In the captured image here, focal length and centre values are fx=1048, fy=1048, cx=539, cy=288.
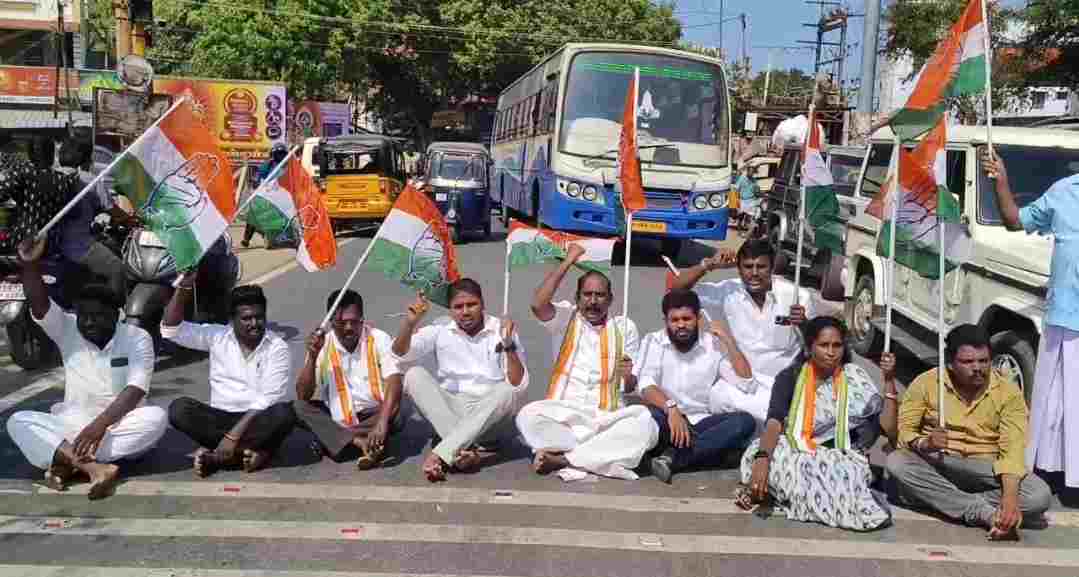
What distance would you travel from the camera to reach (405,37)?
41344mm

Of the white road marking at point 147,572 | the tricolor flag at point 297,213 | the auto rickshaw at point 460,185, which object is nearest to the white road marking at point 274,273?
the auto rickshaw at point 460,185

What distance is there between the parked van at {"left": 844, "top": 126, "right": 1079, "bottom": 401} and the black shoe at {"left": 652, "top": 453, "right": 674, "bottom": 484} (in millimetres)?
2098

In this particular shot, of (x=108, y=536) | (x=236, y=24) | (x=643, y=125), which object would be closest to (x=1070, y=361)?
(x=108, y=536)

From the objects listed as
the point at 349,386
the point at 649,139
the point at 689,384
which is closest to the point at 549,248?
the point at 689,384

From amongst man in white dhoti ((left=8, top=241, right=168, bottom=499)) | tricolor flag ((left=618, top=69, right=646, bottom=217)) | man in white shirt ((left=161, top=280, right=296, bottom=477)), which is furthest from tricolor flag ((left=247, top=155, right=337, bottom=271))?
tricolor flag ((left=618, top=69, right=646, bottom=217))

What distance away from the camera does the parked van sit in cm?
621

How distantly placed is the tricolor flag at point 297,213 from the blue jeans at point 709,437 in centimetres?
222

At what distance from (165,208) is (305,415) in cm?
134

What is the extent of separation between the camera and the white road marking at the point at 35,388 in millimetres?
6923

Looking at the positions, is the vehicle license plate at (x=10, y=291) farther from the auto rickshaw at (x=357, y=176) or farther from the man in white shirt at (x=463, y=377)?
the auto rickshaw at (x=357, y=176)

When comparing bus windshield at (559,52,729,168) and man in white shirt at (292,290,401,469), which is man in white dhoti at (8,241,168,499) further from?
bus windshield at (559,52,729,168)

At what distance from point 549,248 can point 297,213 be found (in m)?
1.53

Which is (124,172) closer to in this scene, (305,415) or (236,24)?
(305,415)

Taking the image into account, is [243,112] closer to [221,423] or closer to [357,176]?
[357,176]
